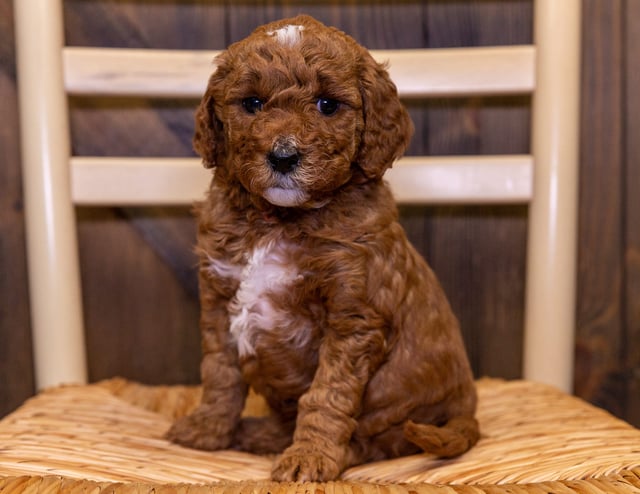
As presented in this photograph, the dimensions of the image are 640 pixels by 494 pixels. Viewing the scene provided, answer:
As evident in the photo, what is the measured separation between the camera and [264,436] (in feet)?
4.46

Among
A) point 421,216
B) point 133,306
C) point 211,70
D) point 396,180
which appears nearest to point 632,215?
point 421,216

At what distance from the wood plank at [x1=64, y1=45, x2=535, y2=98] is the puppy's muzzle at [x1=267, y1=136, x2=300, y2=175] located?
0.70 m

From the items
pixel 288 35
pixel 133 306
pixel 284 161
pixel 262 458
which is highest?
pixel 288 35

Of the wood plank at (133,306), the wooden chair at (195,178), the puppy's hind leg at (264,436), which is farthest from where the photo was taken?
the wood plank at (133,306)

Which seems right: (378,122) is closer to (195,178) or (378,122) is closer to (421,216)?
(195,178)

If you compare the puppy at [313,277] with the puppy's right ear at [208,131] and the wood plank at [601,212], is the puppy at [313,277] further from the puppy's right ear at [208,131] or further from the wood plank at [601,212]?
the wood plank at [601,212]

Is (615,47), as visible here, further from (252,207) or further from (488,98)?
(252,207)

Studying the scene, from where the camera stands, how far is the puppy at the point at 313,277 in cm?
117

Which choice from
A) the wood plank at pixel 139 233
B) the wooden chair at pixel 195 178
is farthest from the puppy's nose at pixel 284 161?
the wood plank at pixel 139 233

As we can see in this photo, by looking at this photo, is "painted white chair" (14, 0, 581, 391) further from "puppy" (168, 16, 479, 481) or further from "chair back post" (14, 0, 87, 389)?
"puppy" (168, 16, 479, 481)

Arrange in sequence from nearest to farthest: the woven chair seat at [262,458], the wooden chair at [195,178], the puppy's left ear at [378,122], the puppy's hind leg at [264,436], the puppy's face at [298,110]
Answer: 1. the woven chair seat at [262,458]
2. the puppy's face at [298,110]
3. the puppy's left ear at [378,122]
4. the puppy's hind leg at [264,436]
5. the wooden chair at [195,178]

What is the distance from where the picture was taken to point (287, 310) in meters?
1.28

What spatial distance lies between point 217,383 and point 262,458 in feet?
0.53

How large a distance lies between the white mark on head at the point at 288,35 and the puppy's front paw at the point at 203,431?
0.67 meters
